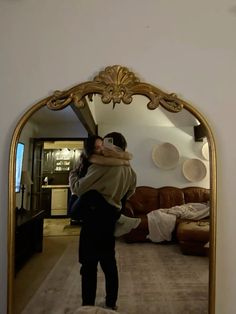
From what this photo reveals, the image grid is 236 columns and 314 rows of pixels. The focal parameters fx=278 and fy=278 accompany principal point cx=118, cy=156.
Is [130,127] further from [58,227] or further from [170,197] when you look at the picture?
[58,227]

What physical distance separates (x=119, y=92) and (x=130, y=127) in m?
0.17

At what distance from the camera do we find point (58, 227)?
1.26 m

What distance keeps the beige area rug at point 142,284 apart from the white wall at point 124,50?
1.13 feet

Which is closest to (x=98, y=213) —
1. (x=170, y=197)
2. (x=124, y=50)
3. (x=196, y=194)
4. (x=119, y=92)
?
(x=170, y=197)

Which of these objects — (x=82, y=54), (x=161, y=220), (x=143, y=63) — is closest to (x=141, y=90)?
(x=143, y=63)

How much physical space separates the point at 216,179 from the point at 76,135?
0.67 metres

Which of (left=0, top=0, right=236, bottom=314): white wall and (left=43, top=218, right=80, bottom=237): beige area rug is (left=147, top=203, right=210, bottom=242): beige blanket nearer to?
(left=0, top=0, right=236, bottom=314): white wall

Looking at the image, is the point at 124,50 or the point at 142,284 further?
the point at 124,50

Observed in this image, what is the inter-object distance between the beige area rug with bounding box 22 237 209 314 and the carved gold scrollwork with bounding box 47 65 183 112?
63cm

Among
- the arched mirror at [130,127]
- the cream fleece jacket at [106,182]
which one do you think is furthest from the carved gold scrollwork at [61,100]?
the cream fleece jacket at [106,182]

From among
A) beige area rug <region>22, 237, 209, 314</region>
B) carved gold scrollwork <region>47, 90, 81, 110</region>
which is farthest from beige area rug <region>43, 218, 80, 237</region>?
carved gold scrollwork <region>47, 90, 81, 110</region>

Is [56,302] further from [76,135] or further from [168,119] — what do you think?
[168,119]

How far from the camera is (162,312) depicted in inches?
47.8

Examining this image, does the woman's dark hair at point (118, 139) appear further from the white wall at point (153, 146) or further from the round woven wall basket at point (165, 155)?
the round woven wall basket at point (165, 155)
